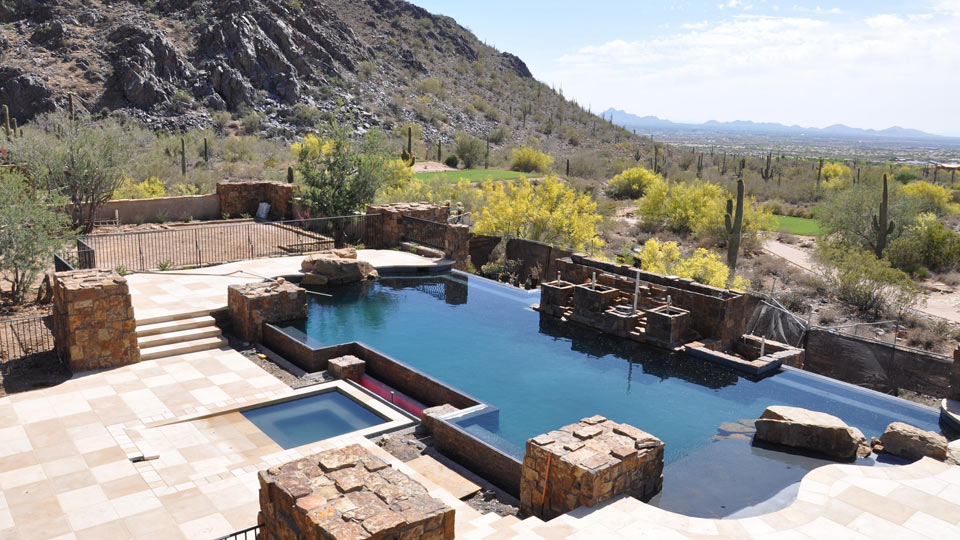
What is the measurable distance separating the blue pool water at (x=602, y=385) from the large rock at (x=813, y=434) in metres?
0.29

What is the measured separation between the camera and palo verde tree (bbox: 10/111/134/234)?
62.1 feet

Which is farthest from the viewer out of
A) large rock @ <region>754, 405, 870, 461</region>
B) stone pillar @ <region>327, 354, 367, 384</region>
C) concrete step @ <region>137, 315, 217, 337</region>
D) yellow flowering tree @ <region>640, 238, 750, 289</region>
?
yellow flowering tree @ <region>640, 238, 750, 289</region>

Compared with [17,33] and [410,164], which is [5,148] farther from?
[17,33]

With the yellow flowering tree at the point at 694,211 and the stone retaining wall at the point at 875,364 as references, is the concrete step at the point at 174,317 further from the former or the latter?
the yellow flowering tree at the point at 694,211

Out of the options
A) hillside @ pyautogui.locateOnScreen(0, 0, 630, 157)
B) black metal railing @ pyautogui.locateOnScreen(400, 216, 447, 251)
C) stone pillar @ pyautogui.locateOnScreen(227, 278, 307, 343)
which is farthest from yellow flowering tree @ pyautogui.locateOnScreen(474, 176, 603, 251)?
hillside @ pyautogui.locateOnScreen(0, 0, 630, 157)

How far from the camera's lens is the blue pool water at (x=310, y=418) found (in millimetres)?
9617

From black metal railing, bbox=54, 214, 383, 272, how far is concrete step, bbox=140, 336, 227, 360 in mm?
5175

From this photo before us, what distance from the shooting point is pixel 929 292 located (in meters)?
25.0

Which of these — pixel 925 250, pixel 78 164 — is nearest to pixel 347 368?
pixel 78 164

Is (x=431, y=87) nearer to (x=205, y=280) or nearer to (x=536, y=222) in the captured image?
(x=536, y=222)

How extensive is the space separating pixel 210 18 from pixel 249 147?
2257 cm

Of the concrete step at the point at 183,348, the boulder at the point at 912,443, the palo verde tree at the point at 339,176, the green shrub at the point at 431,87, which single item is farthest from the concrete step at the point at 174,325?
the green shrub at the point at 431,87

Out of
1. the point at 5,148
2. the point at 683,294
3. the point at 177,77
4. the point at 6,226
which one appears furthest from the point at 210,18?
the point at 683,294

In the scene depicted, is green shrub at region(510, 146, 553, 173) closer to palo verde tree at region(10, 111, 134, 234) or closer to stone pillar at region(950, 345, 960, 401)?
palo verde tree at region(10, 111, 134, 234)
